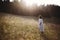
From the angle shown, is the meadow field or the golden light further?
the golden light

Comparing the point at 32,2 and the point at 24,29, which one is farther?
the point at 32,2

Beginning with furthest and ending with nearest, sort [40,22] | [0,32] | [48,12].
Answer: [48,12] → [40,22] → [0,32]

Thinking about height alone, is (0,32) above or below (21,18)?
below

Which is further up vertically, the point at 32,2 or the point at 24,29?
the point at 32,2

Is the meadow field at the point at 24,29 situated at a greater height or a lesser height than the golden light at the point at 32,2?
lesser

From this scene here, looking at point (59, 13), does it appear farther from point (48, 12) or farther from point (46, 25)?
point (46, 25)

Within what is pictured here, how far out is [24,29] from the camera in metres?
2.02

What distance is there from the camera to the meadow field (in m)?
1.92

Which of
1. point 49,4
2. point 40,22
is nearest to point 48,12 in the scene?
point 49,4

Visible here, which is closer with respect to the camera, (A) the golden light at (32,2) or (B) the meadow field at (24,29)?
(B) the meadow field at (24,29)

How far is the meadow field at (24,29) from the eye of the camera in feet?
6.31

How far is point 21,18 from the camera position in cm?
212

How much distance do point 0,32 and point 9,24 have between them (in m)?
0.18

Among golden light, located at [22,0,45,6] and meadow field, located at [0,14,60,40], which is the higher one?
golden light, located at [22,0,45,6]
